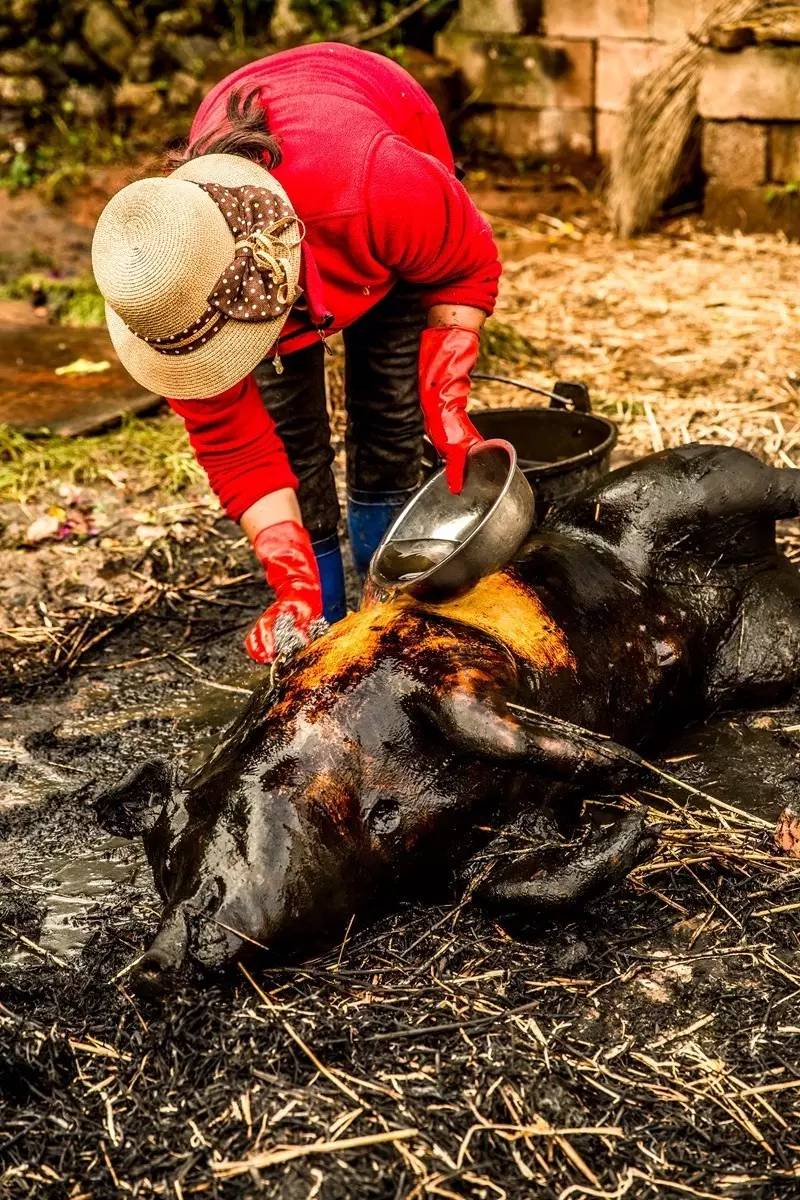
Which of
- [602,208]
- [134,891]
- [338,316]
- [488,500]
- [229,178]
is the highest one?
[229,178]

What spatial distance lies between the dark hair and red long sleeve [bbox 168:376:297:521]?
0.58m

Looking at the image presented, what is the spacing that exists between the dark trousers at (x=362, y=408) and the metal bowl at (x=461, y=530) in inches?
25.3

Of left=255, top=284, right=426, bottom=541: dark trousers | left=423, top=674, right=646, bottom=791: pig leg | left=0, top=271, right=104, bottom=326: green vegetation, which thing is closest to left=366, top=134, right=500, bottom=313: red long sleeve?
left=255, top=284, right=426, bottom=541: dark trousers

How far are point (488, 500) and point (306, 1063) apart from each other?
1.63 m

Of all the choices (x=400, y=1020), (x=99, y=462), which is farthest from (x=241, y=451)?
(x=99, y=462)

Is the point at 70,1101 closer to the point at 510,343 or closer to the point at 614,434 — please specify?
the point at 614,434

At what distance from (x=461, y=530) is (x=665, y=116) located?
5754mm

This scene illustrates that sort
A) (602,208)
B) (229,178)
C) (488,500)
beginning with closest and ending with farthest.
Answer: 1. (229,178)
2. (488,500)
3. (602,208)

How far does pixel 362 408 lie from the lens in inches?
180

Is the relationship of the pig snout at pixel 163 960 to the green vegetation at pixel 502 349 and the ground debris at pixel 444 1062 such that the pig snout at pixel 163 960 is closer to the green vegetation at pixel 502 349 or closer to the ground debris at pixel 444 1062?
the ground debris at pixel 444 1062

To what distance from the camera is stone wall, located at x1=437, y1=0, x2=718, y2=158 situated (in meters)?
9.22

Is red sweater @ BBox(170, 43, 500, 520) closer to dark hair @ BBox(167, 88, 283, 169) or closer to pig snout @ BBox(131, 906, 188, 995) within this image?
dark hair @ BBox(167, 88, 283, 169)

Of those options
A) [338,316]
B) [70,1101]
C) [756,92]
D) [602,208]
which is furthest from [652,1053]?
[602,208]

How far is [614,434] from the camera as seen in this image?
4648 millimetres
